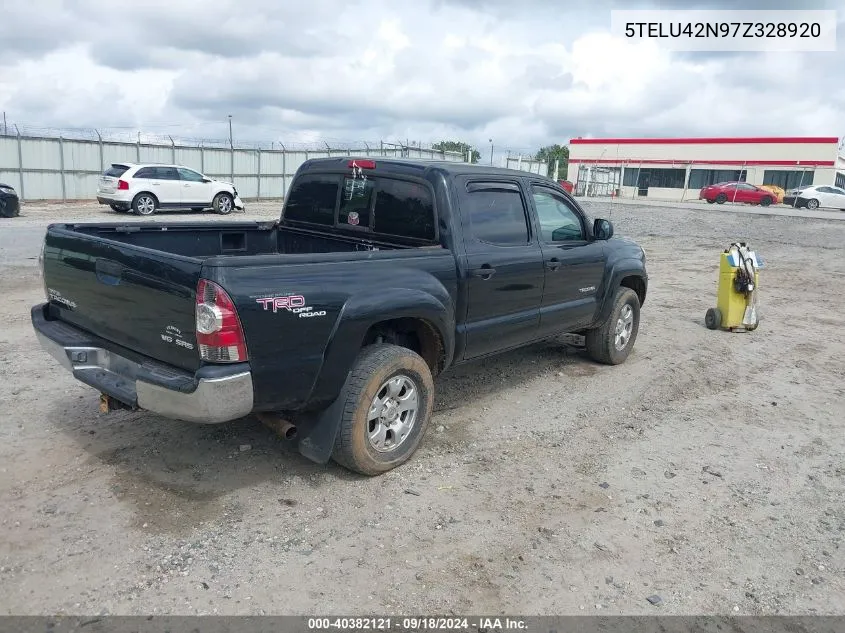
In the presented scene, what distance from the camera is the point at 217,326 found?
3307 mm

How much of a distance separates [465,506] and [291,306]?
4.95 feet

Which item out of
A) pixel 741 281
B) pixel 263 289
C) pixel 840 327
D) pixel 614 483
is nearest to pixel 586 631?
pixel 614 483

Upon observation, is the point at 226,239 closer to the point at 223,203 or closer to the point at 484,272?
the point at 484,272

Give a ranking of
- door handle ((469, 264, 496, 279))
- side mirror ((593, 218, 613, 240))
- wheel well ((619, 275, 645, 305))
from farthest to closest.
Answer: wheel well ((619, 275, 645, 305)) → side mirror ((593, 218, 613, 240)) → door handle ((469, 264, 496, 279))

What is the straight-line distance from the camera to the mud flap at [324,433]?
395 centimetres

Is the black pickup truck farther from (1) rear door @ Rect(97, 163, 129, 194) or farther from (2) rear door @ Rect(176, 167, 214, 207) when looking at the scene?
(2) rear door @ Rect(176, 167, 214, 207)

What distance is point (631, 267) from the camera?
6.70 metres

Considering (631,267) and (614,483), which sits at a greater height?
(631,267)

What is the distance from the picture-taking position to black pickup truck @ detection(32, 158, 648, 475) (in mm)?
3428

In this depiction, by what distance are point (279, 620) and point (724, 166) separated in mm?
52504

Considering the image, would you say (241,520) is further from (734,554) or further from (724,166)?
(724,166)

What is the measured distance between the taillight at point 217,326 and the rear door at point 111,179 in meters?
19.7

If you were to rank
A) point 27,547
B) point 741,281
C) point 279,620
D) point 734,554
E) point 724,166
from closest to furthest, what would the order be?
point 279,620, point 27,547, point 734,554, point 741,281, point 724,166

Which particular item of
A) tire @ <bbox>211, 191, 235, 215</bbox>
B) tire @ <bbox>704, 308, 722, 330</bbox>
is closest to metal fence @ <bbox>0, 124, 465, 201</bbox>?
tire @ <bbox>211, 191, 235, 215</bbox>
